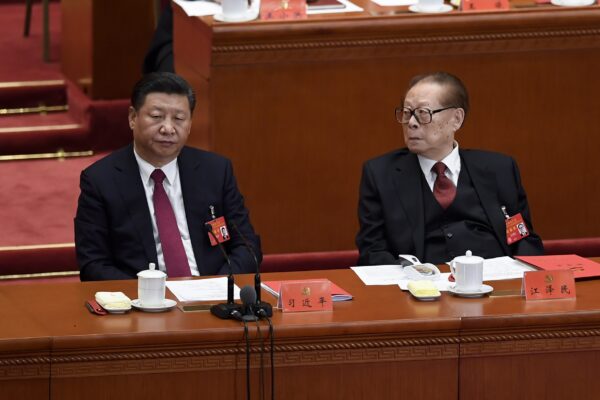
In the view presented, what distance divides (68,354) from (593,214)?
2742mm

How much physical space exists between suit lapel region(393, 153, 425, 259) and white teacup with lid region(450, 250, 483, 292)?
0.63 m

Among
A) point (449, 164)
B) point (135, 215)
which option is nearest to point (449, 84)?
point (449, 164)

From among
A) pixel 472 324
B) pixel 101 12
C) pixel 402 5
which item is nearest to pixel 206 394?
pixel 472 324

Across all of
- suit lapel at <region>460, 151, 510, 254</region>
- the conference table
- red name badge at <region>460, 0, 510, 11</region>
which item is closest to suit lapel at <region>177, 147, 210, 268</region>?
the conference table

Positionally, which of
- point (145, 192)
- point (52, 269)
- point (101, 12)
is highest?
point (101, 12)

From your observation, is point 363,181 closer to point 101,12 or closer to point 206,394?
point 206,394

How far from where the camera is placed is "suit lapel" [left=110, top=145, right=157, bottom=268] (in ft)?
13.6

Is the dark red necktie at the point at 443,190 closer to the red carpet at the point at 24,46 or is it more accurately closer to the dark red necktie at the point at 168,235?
the dark red necktie at the point at 168,235

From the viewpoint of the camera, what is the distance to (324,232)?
5238mm

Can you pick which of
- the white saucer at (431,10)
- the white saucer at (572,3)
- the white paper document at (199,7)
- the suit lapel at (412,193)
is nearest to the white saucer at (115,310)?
the suit lapel at (412,193)

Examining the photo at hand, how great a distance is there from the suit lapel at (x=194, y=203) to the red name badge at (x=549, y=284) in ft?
3.53

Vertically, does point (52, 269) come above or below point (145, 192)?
below

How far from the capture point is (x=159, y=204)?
4.20 meters

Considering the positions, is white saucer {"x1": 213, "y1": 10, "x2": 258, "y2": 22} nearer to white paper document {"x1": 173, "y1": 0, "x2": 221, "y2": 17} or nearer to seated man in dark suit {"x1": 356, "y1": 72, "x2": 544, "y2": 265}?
white paper document {"x1": 173, "y1": 0, "x2": 221, "y2": 17}
